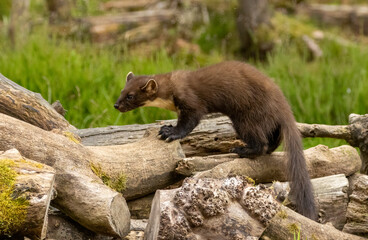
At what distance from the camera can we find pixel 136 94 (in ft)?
15.2

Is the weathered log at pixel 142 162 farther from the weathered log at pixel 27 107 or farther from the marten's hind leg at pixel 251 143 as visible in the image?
the marten's hind leg at pixel 251 143

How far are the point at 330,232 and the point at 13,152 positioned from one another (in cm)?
195

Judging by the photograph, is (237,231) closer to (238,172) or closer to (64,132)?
(238,172)

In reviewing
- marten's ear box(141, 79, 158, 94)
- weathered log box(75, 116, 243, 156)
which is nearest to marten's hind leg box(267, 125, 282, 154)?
weathered log box(75, 116, 243, 156)

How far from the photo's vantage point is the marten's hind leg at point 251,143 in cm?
425

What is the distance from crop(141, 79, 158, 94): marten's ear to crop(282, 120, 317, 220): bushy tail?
45.8 inches

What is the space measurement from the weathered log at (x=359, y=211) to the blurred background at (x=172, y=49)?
6.97ft

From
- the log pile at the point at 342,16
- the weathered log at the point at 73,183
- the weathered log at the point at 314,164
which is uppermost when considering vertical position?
the weathered log at the point at 73,183

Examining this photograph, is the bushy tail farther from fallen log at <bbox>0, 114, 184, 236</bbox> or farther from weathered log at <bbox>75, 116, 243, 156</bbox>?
fallen log at <bbox>0, 114, 184, 236</bbox>

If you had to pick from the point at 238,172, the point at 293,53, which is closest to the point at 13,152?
the point at 238,172

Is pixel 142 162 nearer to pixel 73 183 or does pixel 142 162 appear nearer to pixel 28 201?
pixel 73 183

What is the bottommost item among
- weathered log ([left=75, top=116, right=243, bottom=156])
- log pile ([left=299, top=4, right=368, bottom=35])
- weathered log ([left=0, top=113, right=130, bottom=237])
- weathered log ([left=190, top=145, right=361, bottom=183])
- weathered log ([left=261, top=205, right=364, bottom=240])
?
log pile ([left=299, top=4, right=368, bottom=35])

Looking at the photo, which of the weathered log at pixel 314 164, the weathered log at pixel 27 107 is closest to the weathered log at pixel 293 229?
the weathered log at pixel 314 164

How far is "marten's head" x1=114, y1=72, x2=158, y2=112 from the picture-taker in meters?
4.60
